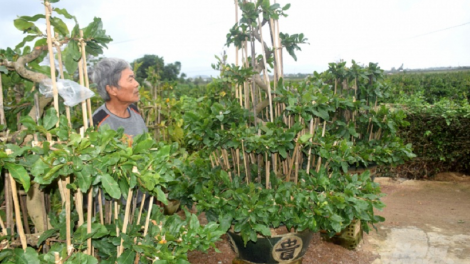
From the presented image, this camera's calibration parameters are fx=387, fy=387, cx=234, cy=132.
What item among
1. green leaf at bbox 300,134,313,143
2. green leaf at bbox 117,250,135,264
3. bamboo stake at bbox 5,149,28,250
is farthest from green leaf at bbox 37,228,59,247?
green leaf at bbox 300,134,313,143

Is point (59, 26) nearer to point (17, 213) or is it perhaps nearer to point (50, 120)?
point (50, 120)

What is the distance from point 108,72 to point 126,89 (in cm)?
18

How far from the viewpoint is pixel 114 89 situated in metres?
2.71

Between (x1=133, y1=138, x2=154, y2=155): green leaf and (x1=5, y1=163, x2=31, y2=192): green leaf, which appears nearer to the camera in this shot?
(x1=5, y1=163, x2=31, y2=192): green leaf

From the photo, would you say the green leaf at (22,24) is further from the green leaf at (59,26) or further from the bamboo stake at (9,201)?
the bamboo stake at (9,201)

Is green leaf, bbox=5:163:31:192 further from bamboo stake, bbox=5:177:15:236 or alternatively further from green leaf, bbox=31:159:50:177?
bamboo stake, bbox=5:177:15:236

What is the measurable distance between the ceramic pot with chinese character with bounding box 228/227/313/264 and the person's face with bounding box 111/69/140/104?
4.00ft

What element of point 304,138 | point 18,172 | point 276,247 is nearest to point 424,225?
point 276,247

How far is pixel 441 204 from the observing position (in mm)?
5488

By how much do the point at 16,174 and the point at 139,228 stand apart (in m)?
0.66

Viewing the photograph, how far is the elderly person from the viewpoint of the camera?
2.71m

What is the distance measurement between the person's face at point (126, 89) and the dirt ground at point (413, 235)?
4.91ft

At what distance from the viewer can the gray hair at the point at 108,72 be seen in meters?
2.71

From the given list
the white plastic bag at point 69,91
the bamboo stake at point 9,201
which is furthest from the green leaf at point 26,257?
the white plastic bag at point 69,91
